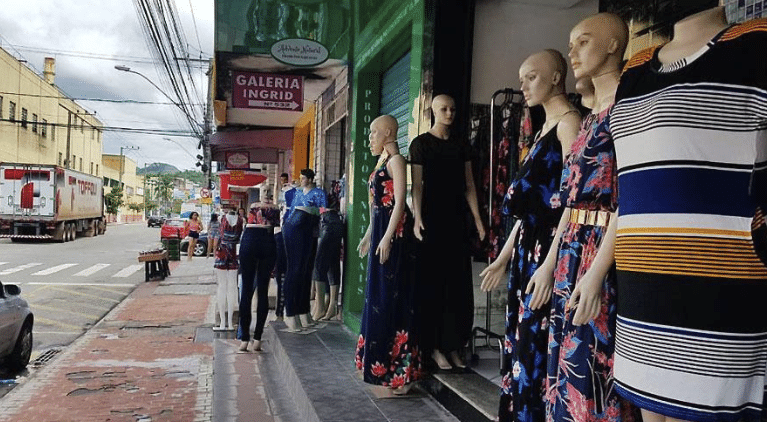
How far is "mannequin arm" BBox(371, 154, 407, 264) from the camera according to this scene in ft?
11.9

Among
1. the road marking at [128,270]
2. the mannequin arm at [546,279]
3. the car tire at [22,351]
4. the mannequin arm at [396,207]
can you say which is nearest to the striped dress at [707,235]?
the mannequin arm at [546,279]

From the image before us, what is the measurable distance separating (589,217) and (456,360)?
2.26 meters

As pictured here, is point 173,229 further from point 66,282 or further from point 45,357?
point 45,357

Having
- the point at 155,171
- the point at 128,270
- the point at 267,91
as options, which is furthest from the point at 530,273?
the point at 155,171

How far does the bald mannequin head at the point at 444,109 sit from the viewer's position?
12.3 feet

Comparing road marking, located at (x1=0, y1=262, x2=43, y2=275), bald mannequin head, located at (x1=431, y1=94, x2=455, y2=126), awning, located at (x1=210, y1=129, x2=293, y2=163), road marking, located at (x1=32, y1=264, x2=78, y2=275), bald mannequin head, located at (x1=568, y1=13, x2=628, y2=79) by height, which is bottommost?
road marking, located at (x1=32, y1=264, x2=78, y2=275)

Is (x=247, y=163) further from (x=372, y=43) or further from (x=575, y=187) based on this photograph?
(x=575, y=187)

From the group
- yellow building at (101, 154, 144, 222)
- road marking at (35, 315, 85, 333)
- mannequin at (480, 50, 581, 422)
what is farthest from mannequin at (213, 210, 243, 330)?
yellow building at (101, 154, 144, 222)

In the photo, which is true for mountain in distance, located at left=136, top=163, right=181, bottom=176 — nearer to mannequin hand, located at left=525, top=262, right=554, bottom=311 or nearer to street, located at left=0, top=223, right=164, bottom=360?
street, located at left=0, top=223, right=164, bottom=360

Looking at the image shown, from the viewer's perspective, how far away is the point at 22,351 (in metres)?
6.60

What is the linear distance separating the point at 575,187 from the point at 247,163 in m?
15.6

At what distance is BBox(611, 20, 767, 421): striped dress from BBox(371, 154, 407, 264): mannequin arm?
2.18 meters

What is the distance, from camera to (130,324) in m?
9.29

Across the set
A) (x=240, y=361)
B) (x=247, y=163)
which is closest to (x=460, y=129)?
(x=240, y=361)
